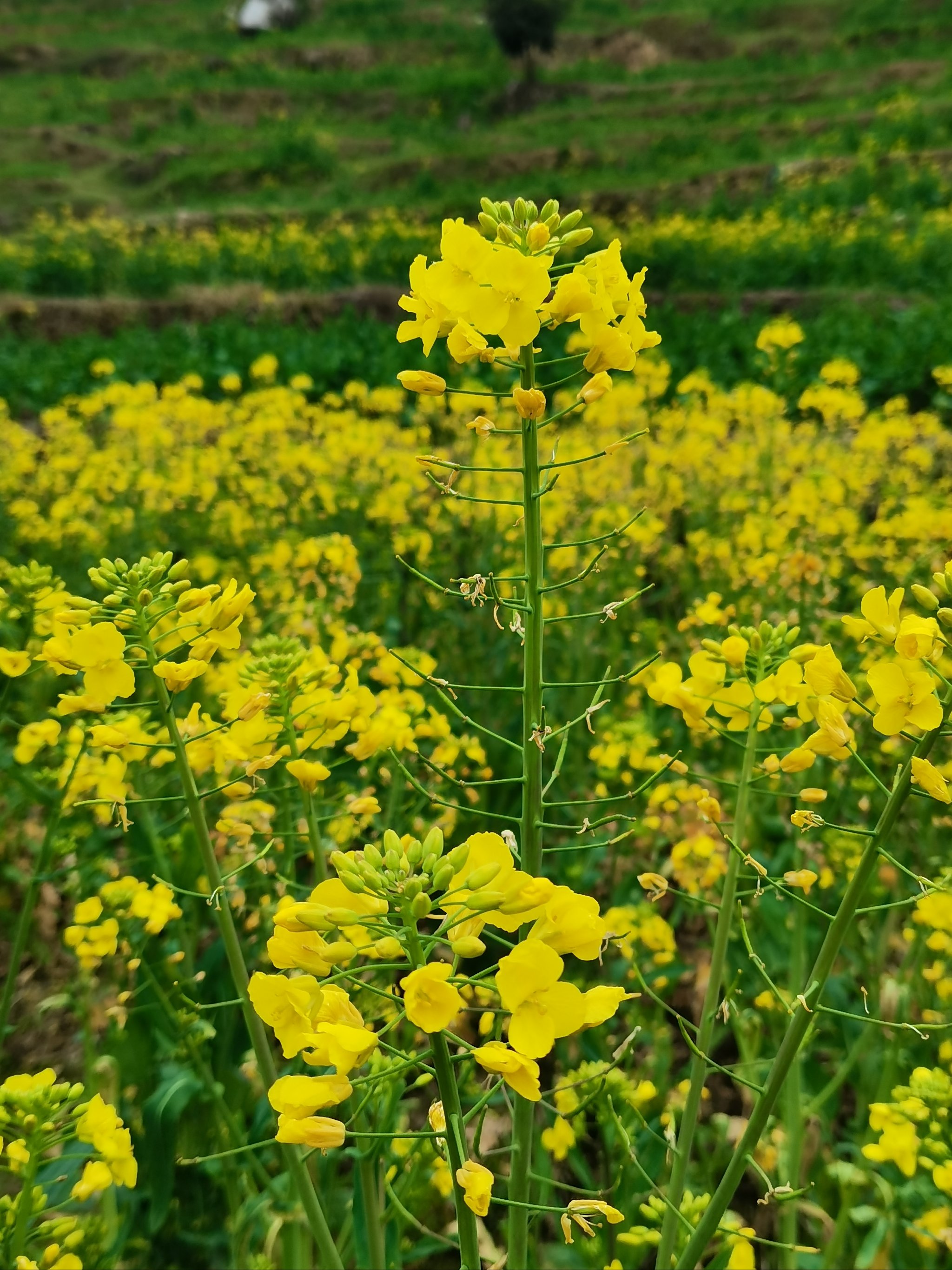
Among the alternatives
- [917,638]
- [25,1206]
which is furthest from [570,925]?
[25,1206]

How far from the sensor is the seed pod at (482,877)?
85 cm

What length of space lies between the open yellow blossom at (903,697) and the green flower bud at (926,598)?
13cm

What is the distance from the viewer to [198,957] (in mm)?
2738

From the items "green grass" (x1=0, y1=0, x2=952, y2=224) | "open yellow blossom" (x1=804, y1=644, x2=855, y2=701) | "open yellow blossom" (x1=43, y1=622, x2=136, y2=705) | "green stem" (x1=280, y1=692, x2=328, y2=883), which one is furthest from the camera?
"green grass" (x1=0, y1=0, x2=952, y2=224)

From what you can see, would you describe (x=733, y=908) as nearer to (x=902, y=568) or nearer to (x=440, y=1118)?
(x=440, y=1118)

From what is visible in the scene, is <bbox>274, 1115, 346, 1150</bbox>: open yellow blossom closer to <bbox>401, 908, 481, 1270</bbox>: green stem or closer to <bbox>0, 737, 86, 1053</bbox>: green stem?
<bbox>401, 908, 481, 1270</bbox>: green stem

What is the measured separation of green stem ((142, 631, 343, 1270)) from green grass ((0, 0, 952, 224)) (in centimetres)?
2266

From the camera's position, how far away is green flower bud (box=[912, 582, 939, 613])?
114 cm

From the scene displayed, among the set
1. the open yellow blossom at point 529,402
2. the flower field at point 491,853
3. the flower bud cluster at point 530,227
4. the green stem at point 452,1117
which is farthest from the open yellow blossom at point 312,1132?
the flower bud cluster at point 530,227

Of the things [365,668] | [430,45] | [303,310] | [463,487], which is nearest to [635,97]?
[430,45]

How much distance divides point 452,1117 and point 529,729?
482mm

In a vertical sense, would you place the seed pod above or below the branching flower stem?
above

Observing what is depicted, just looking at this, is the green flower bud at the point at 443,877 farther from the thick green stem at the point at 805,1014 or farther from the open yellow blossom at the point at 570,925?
the thick green stem at the point at 805,1014

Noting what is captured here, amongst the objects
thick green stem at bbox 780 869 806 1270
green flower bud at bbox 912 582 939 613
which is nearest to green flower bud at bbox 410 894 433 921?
green flower bud at bbox 912 582 939 613
